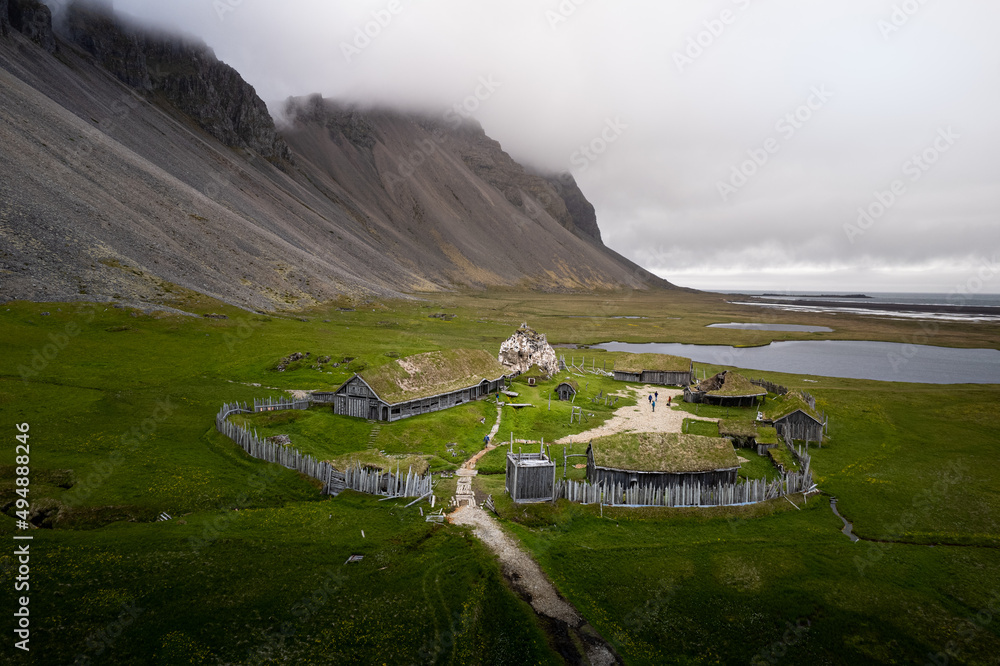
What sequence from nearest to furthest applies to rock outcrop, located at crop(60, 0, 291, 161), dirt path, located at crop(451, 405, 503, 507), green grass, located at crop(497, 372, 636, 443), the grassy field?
the grassy field → dirt path, located at crop(451, 405, 503, 507) → green grass, located at crop(497, 372, 636, 443) → rock outcrop, located at crop(60, 0, 291, 161)

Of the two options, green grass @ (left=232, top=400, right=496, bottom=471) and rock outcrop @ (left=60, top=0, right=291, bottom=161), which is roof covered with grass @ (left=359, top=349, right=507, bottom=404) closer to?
green grass @ (left=232, top=400, right=496, bottom=471)

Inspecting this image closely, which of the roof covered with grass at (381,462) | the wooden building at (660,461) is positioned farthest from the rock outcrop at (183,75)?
the wooden building at (660,461)

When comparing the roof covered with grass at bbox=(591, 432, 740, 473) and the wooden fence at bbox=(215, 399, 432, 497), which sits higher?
the roof covered with grass at bbox=(591, 432, 740, 473)

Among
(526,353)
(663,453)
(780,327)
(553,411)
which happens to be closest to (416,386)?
(553,411)

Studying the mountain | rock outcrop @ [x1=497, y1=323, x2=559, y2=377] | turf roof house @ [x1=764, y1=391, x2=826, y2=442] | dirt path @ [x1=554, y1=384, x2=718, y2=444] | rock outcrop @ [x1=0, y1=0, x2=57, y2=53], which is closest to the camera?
turf roof house @ [x1=764, y1=391, x2=826, y2=442]

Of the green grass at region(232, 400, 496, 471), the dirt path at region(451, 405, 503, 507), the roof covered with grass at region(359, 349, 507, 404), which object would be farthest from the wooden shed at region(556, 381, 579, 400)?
the dirt path at region(451, 405, 503, 507)

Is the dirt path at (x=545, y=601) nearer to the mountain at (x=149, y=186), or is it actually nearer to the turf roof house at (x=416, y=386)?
the turf roof house at (x=416, y=386)

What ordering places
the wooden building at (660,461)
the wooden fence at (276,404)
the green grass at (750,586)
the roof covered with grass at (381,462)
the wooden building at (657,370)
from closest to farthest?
the green grass at (750,586), the roof covered with grass at (381,462), the wooden building at (660,461), the wooden fence at (276,404), the wooden building at (657,370)
